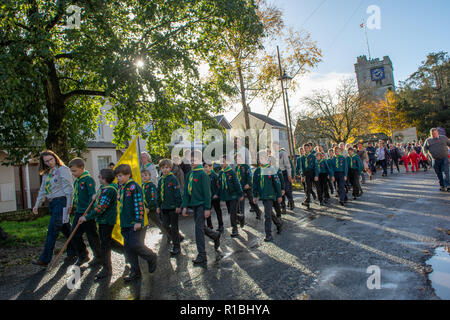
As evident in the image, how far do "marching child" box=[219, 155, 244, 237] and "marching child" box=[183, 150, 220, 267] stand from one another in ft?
5.33

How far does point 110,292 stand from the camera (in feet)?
14.1

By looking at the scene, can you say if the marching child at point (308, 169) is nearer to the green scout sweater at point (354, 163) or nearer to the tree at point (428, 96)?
the green scout sweater at point (354, 163)

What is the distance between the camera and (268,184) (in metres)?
6.89

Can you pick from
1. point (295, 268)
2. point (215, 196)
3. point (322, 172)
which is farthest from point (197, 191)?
point (322, 172)

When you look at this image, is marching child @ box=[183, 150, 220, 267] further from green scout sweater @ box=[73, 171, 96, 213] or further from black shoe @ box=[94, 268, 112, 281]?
green scout sweater @ box=[73, 171, 96, 213]

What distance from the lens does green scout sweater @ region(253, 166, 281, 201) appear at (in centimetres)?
682

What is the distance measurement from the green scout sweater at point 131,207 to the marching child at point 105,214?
12.4 inches

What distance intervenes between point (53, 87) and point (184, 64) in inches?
189

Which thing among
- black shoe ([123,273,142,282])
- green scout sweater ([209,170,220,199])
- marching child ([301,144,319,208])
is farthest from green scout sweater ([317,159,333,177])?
black shoe ([123,273,142,282])

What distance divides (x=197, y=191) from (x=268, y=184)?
1997 millimetres

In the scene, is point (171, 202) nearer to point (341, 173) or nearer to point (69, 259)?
point (69, 259)
